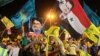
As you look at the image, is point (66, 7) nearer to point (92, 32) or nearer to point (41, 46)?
point (92, 32)

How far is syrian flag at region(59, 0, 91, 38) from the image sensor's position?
480 cm

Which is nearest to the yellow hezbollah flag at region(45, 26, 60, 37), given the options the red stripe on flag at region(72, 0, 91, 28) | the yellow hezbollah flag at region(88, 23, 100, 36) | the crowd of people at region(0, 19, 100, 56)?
the crowd of people at region(0, 19, 100, 56)

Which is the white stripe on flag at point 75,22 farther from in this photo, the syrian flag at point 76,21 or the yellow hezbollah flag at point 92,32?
the yellow hezbollah flag at point 92,32

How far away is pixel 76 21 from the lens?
4801 mm

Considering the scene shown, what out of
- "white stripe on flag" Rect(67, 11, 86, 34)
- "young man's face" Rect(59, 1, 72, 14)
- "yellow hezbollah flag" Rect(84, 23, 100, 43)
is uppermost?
"young man's face" Rect(59, 1, 72, 14)

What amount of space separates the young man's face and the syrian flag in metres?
0.05

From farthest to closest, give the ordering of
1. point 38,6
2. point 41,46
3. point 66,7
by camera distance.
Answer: point 66,7 < point 38,6 < point 41,46

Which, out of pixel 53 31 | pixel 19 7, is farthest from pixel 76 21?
pixel 19 7

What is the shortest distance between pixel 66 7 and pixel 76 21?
24cm

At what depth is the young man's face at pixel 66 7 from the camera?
15.6ft

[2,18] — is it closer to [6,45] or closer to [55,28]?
[6,45]

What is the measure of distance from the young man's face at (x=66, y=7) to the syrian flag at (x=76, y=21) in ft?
0.16

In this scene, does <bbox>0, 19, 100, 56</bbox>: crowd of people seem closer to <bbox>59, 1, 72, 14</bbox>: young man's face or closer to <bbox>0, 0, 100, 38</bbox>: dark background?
<bbox>0, 0, 100, 38</bbox>: dark background

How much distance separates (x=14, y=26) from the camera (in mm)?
4480
